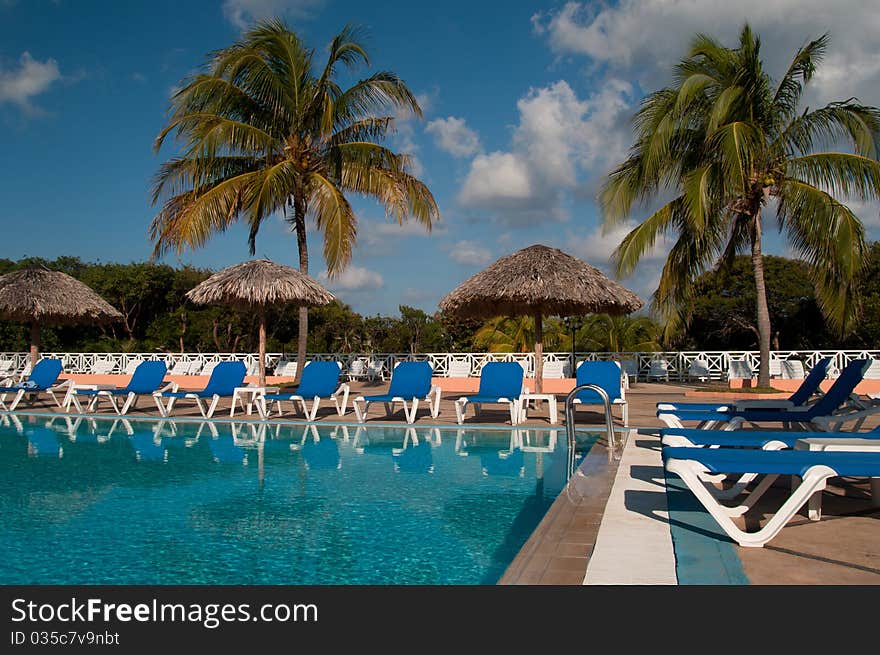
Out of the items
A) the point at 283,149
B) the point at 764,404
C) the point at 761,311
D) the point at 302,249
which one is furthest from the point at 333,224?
the point at 764,404

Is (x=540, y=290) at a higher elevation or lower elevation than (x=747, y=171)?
lower

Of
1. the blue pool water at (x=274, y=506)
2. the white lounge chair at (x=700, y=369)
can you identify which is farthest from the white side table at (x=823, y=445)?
the white lounge chair at (x=700, y=369)

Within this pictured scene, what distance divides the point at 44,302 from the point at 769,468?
603 inches

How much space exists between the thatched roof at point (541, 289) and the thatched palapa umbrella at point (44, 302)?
8721 mm

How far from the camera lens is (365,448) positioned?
25.1 feet

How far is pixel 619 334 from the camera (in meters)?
21.9

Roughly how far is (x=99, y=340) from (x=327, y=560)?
27.6 metres

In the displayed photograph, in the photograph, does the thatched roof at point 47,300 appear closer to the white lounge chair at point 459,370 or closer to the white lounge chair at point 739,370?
the white lounge chair at point 459,370

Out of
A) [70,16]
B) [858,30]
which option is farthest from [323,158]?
[858,30]

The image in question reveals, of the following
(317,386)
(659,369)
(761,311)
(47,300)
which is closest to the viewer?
(317,386)

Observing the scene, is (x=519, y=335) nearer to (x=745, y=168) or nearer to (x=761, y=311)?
(x=761, y=311)

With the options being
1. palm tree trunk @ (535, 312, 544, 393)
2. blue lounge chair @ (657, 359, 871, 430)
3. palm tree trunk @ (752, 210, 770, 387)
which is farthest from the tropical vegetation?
blue lounge chair @ (657, 359, 871, 430)

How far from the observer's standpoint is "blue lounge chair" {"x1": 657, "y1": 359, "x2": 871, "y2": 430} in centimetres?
603
